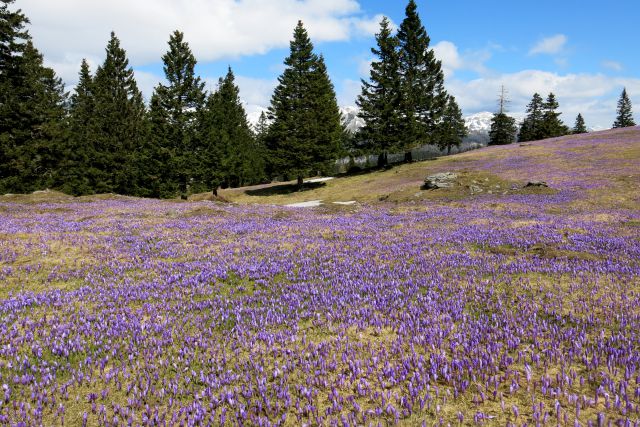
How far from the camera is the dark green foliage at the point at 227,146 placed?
51384mm

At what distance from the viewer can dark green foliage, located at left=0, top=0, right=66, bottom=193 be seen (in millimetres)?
39531

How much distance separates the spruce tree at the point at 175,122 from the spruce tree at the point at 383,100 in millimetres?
25370

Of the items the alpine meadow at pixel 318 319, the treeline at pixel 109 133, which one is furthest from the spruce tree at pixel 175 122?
the alpine meadow at pixel 318 319

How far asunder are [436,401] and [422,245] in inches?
325

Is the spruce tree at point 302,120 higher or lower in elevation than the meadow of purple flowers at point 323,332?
higher


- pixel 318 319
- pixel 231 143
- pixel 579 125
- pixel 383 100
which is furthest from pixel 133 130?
pixel 579 125

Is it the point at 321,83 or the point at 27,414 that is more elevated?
the point at 321,83

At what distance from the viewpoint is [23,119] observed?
40781 millimetres

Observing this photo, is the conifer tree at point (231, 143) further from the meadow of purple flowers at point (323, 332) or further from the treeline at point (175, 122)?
the meadow of purple flowers at point (323, 332)

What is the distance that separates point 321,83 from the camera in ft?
181

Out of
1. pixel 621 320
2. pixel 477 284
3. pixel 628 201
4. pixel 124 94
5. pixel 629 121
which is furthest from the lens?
pixel 629 121

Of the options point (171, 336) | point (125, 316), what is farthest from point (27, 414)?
point (125, 316)

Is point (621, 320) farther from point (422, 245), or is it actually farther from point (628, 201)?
point (628, 201)

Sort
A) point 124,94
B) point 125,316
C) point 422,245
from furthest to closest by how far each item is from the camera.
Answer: point 124,94
point 422,245
point 125,316
